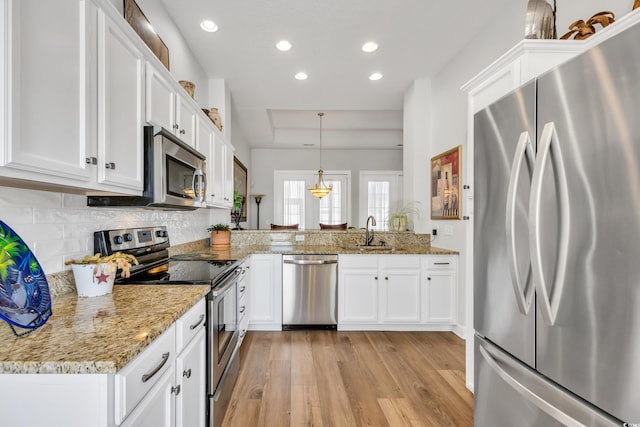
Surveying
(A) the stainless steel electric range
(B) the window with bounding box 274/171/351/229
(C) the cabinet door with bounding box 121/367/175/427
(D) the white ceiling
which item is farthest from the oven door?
(B) the window with bounding box 274/171/351/229

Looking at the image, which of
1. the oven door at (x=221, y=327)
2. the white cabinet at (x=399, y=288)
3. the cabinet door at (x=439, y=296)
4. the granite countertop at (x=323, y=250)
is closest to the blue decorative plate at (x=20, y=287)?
the oven door at (x=221, y=327)

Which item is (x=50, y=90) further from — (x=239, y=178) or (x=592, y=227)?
(x=239, y=178)

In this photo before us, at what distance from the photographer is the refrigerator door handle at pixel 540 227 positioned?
2.97ft

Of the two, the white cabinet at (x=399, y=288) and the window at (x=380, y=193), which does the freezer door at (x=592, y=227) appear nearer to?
the white cabinet at (x=399, y=288)

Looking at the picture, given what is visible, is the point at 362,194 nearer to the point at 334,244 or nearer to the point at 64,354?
the point at 334,244

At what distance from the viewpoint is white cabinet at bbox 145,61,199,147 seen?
1.63m

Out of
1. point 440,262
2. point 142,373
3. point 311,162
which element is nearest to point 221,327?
point 142,373

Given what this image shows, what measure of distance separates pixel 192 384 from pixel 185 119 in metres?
1.72

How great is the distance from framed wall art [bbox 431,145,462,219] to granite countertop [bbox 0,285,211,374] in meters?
2.66

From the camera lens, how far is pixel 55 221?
1.35 metres

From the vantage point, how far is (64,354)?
778mm

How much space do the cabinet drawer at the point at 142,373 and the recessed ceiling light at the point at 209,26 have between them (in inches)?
101

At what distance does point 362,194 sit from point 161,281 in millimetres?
5713

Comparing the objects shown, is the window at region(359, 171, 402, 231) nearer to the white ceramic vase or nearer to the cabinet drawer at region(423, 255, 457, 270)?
the cabinet drawer at region(423, 255, 457, 270)
